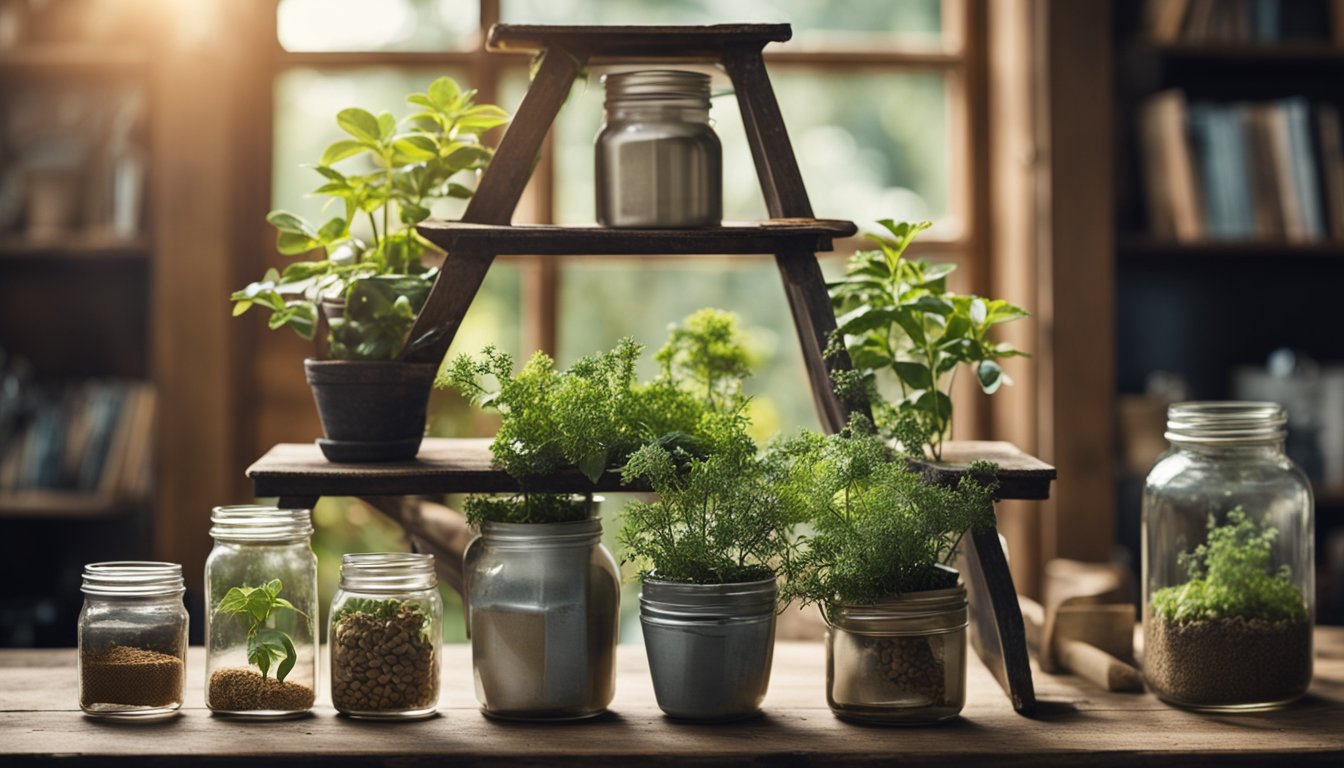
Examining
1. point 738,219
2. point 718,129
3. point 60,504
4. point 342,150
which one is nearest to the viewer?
point 342,150

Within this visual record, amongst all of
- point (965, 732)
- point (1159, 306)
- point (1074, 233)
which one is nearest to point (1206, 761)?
point (965, 732)

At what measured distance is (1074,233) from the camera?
2951mm

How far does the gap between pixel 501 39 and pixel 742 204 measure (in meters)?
1.63

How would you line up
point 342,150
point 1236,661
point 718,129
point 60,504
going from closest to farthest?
point 1236,661, point 342,150, point 60,504, point 718,129

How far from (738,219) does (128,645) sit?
1903mm

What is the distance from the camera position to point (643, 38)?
5.27ft

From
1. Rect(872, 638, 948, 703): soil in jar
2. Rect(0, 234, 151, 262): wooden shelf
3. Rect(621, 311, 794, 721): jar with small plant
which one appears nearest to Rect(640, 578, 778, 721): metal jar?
Rect(621, 311, 794, 721): jar with small plant

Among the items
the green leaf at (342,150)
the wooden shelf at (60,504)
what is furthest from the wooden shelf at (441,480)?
the wooden shelf at (60,504)

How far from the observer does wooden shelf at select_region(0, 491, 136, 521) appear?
293cm

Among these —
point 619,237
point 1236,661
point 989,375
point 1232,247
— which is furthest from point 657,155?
point 1232,247

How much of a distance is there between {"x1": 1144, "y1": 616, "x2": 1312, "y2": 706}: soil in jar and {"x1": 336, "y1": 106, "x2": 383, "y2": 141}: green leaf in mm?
1089

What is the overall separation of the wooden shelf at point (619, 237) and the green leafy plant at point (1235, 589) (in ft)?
1.81

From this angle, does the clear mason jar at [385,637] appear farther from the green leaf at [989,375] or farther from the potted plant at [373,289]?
the green leaf at [989,375]

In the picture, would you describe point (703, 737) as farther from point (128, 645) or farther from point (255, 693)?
point (128, 645)
